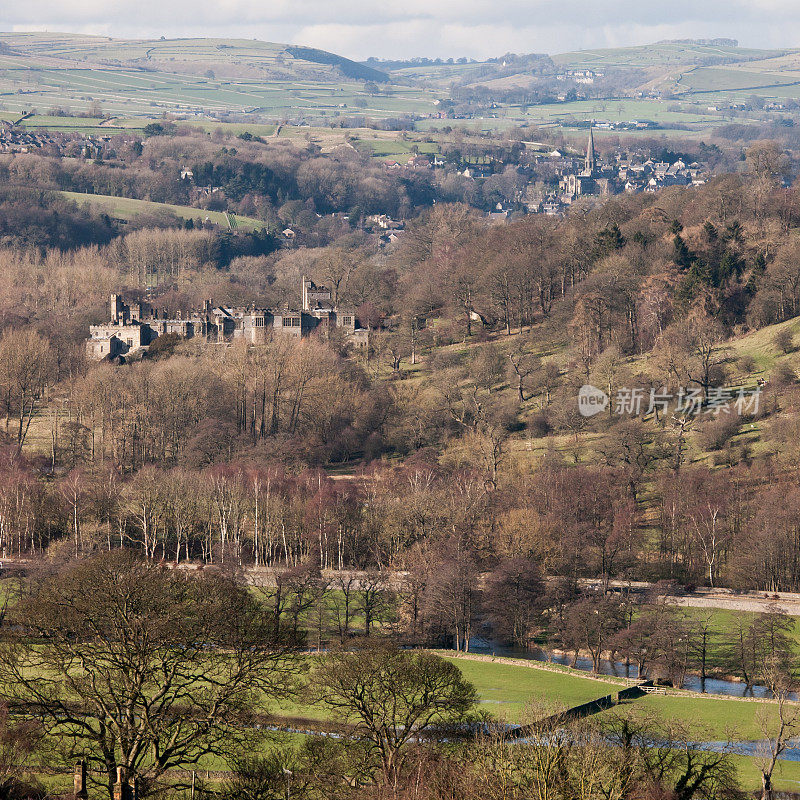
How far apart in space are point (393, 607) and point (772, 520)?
20.9m

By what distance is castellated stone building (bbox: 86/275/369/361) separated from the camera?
13450 centimetres

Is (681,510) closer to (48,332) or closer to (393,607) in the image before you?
(393,607)
